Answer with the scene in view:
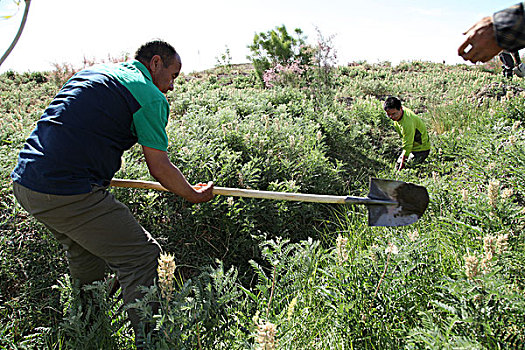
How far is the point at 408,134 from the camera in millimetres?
5574

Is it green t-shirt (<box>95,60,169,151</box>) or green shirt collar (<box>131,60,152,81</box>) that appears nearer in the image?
green t-shirt (<box>95,60,169,151</box>)

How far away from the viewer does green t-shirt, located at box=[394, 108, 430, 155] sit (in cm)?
555

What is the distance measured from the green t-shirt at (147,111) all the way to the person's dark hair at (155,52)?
306 millimetres

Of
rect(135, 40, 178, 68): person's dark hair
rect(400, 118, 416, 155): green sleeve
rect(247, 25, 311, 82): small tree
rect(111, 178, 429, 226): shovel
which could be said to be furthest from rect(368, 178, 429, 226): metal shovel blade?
rect(247, 25, 311, 82): small tree

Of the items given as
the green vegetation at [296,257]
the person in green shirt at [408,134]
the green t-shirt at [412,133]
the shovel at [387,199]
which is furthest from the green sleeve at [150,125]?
the green t-shirt at [412,133]

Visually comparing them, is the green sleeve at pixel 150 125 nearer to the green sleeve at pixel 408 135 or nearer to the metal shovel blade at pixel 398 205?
the metal shovel blade at pixel 398 205

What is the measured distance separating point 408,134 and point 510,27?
3522 millimetres

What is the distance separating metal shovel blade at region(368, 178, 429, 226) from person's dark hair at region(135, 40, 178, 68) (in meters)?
1.89

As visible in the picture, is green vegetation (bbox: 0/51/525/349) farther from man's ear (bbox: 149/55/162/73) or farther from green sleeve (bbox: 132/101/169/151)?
man's ear (bbox: 149/55/162/73)

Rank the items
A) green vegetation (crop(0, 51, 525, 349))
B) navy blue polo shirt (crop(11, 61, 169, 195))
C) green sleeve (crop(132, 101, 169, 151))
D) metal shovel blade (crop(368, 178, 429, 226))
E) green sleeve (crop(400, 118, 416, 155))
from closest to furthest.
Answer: green vegetation (crop(0, 51, 525, 349))
navy blue polo shirt (crop(11, 61, 169, 195))
green sleeve (crop(132, 101, 169, 151))
metal shovel blade (crop(368, 178, 429, 226))
green sleeve (crop(400, 118, 416, 155))

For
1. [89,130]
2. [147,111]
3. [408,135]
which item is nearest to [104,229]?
[89,130]

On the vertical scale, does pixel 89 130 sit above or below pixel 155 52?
below

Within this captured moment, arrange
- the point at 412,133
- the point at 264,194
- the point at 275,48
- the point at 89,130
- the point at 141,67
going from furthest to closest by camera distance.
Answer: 1. the point at 275,48
2. the point at 412,133
3. the point at 264,194
4. the point at 141,67
5. the point at 89,130

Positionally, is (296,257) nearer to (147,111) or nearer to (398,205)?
(398,205)
